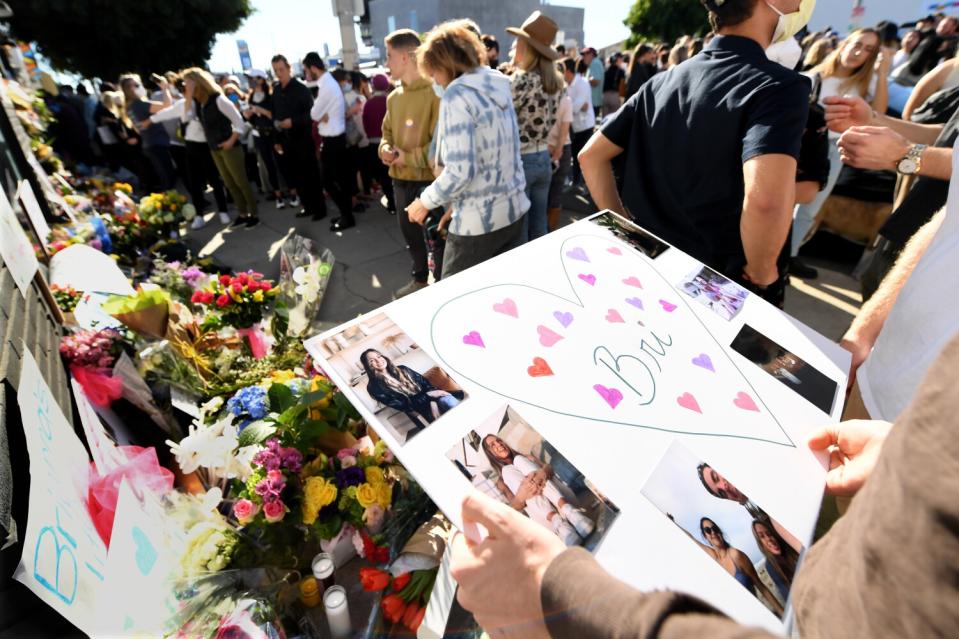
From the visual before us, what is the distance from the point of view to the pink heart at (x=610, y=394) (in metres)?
0.90

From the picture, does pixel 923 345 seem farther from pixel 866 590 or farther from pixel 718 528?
pixel 866 590

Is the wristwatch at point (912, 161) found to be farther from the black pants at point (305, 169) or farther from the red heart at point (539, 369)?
the black pants at point (305, 169)

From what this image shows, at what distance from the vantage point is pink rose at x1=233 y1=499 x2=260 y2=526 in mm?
1187

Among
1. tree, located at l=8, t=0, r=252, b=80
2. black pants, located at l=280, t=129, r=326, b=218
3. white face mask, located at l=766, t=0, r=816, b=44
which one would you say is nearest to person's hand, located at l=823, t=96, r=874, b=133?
white face mask, located at l=766, t=0, r=816, b=44

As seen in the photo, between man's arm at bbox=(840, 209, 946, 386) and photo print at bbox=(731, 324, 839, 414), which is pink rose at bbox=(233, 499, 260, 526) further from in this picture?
man's arm at bbox=(840, 209, 946, 386)

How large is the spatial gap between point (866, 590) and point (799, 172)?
1.48m

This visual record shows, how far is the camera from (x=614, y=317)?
3.61 ft

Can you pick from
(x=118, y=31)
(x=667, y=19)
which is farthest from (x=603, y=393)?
(x=667, y=19)

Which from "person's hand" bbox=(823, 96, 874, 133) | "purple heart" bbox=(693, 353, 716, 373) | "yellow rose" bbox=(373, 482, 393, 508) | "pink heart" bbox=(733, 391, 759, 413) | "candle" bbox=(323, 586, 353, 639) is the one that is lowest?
"candle" bbox=(323, 586, 353, 639)

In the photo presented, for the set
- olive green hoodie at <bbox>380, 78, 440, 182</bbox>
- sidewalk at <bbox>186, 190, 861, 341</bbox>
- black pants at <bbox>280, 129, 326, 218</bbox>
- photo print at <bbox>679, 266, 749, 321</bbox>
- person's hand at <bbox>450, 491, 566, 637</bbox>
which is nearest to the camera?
person's hand at <bbox>450, 491, 566, 637</bbox>

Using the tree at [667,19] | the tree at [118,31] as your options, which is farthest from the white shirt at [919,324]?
the tree at [667,19]

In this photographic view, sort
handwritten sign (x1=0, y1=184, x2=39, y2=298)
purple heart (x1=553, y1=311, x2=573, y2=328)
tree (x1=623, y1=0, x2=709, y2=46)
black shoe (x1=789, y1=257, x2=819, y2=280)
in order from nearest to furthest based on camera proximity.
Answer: purple heart (x1=553, y1=311, x2=573, y2=328) < handwritten sign (x1=0, y1=184, x2=39, y2=298) < black shoe (x1=789, y1=257, x2=819, y2=280) < tree (x1=623, y1=0, x2=709, y2=46)

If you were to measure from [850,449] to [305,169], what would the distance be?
5.32 m

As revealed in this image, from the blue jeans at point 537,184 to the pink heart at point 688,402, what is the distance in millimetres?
2402
